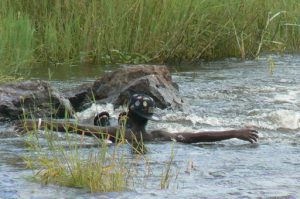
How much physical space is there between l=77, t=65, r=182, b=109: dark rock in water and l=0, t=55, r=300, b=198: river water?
225 mm

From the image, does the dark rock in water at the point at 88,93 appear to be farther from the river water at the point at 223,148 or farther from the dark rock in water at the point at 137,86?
the river water at the point at 223,148

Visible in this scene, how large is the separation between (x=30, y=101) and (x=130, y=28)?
16.1 feet

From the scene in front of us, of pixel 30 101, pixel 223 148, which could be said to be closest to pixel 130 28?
pixel 30 101

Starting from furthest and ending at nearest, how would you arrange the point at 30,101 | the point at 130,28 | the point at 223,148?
the point at 130,28 < the point at 30,101 < the point at 223,148

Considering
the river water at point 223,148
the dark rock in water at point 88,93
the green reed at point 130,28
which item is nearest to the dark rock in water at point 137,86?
the dark rock in water at point 88,93

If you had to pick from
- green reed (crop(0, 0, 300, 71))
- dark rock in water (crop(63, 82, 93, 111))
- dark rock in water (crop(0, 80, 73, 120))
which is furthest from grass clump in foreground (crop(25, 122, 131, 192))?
green reed (crop(0, 0, 300, 71))

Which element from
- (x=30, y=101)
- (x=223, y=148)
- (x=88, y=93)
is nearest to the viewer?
(x=223, y=148)

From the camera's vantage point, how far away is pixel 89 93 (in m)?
10.5

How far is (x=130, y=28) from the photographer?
1414 centimetres

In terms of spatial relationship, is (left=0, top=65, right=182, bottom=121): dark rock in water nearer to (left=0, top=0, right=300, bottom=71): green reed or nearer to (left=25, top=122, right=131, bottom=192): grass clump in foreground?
(left=25, top=122, right=131, bottom=192): grass clump in foreground

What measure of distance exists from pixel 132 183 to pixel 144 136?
65.9 inches

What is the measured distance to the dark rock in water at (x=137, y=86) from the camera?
10273 mm

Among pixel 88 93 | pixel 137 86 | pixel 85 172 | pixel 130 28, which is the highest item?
pixel 85 172

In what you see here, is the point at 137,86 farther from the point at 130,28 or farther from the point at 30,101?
the point at 130,28
